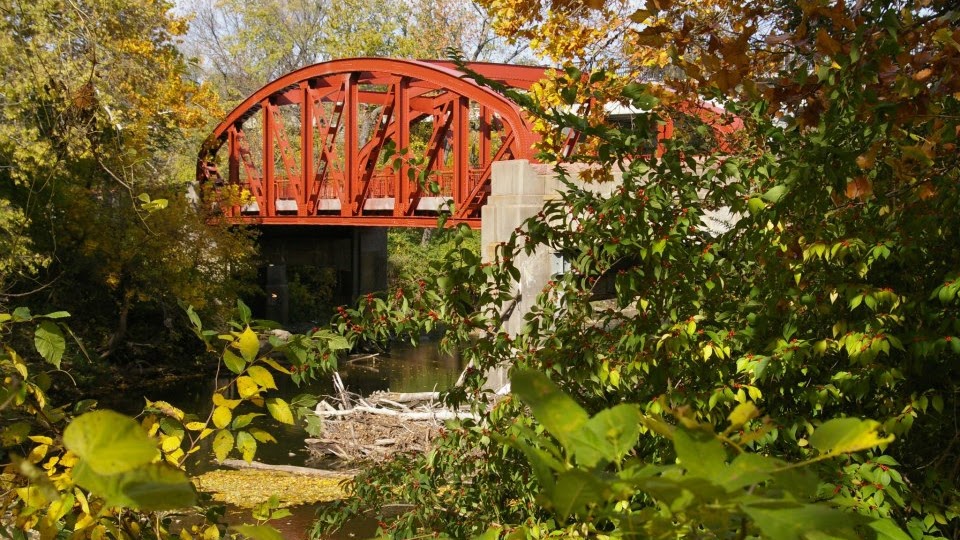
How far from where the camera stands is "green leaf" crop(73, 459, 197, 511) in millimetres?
692

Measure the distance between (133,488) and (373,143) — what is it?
21.7m

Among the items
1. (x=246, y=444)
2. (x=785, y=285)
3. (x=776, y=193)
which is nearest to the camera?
(x=246, y=444)

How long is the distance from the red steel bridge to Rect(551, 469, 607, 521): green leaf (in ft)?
51.8

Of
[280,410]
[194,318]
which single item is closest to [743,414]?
[280,410]

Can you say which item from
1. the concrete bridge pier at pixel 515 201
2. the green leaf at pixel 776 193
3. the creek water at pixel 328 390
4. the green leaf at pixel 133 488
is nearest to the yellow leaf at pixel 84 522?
the green leaf at pixel 133 488

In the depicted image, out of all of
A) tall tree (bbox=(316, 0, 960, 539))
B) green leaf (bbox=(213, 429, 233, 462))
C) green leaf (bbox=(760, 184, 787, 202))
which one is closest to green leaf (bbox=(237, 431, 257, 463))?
green leaf (bbox=(213, 429, 233, 462))

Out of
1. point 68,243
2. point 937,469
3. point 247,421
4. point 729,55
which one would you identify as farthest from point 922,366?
point 68,243

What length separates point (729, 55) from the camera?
329 centimetres

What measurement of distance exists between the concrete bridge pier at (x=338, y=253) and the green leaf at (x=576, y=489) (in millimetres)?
29050

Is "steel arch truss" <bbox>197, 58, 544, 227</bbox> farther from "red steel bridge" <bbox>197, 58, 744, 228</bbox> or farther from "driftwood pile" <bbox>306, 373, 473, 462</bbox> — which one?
"driftwood pile" <bbox>306, 373, 473, 462</bbox>

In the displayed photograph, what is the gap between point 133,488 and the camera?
696 mm

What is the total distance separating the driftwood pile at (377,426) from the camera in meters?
14.4

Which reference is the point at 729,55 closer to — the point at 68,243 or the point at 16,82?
the point at 16,82

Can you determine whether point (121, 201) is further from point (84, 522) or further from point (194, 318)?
point (84, 522)
